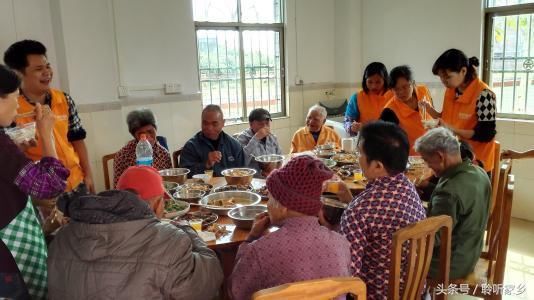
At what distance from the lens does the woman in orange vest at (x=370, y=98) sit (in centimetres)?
400

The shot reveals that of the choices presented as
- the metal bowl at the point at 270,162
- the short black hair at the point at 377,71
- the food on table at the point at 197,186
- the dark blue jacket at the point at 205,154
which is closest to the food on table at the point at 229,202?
the food on table at the point at 197,186

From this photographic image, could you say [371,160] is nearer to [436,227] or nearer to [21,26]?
[436,227]

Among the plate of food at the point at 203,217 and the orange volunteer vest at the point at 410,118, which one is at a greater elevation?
the orange volunteer vest at the point at 410,118

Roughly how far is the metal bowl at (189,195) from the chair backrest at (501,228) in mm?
1524

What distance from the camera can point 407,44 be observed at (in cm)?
523

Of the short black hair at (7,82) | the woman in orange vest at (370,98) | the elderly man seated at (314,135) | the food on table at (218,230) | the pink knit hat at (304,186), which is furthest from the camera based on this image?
the woman in orange vest at (370,98)

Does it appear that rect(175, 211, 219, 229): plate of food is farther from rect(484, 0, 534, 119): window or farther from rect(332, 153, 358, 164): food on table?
rect(484, 0, 534, 119): window

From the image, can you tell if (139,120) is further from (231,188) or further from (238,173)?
(231,188)

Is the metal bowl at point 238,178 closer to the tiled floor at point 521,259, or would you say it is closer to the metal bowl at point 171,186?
the metal bowl at point 171,186

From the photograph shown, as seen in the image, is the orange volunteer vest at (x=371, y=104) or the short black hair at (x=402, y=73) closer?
the short black hair at (x=402, y=73)

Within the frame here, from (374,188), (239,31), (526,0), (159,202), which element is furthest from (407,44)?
(159,202)

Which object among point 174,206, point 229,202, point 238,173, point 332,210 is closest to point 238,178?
point 238,173

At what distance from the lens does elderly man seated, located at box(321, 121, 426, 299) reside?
1712 mm

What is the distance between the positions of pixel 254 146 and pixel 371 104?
1235mm
